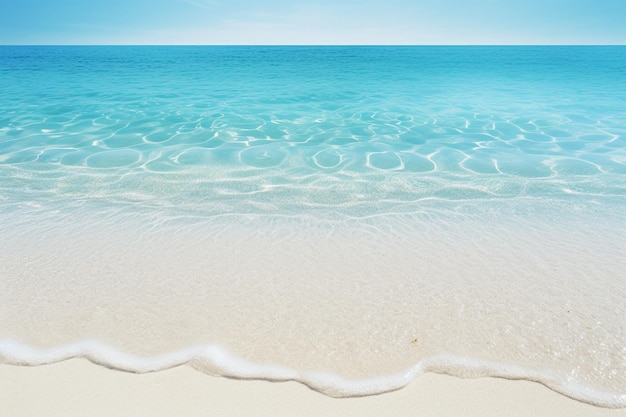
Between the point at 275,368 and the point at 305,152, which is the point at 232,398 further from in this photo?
the point at 305,152

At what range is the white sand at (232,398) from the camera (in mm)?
2367

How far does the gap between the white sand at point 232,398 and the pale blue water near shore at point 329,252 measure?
0.10 metres

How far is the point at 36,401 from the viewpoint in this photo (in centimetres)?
241

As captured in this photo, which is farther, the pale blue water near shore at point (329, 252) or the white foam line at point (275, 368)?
the pale blue water near shore at point (329, 252)

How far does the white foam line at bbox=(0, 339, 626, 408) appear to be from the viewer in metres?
2.53

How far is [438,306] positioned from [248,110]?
12759 mm

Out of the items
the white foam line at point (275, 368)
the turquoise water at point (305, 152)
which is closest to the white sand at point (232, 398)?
the white foam line at point (275, 368)

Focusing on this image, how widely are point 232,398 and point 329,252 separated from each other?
216 centimetres

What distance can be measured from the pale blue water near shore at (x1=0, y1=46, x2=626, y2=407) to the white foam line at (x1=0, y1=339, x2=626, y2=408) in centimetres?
1

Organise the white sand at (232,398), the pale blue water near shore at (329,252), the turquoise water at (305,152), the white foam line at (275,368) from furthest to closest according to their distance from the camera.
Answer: the turquoise water at (305,152)
the pale blue water near shore at (329,252)
the white foam line at (275,368)
the white sand at (232,398)

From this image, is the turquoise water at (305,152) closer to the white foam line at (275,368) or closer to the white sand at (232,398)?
the white foam line at (275,368)

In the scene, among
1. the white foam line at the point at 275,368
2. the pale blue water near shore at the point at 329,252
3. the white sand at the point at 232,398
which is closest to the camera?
the white sand at the point at 232,398

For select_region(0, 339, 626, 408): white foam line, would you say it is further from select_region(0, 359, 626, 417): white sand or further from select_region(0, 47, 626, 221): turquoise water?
select_region(0, 47, 626, 221): turquoise water

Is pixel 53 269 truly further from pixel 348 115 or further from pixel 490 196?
pixel 348 115
